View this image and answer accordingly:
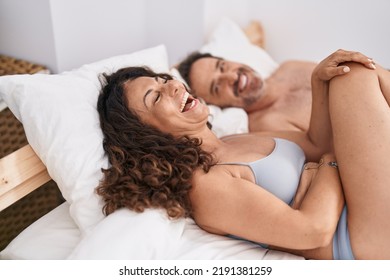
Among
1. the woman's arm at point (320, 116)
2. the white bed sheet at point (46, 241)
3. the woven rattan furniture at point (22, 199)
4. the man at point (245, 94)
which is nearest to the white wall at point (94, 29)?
the woven rattan furniture at point (22, 199)

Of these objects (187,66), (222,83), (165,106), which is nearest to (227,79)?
(222,83)

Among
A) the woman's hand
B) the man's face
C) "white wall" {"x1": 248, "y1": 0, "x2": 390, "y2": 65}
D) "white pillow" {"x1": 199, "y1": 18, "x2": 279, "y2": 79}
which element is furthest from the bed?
"white wall" {"x1": 248, "y1": 0, "x2": 390, "y2": 65}

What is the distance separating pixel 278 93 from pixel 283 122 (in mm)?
208

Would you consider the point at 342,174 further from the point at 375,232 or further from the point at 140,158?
the point at 140,158

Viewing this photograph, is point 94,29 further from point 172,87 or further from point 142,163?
point 142,163

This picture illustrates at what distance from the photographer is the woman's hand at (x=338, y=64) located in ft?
3.52

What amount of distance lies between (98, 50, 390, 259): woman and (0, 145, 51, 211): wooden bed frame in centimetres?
19

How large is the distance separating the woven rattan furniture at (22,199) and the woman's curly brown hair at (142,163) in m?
0.41

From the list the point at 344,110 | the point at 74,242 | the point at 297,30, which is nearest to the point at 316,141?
the point at 344,110

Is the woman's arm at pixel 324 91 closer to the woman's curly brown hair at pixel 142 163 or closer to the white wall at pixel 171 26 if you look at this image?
the woman's curly brown hair at pixel 142 163

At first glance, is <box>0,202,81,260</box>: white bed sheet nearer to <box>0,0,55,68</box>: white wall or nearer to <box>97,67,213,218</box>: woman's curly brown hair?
<box>97,67,213,218</box>: woman's curly brown hair

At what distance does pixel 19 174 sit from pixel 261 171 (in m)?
0.57

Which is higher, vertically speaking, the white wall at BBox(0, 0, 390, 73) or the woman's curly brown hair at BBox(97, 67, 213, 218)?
the white wall at BBox(0, 0, 390, 73)

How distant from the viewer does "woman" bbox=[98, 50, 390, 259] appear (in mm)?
944
